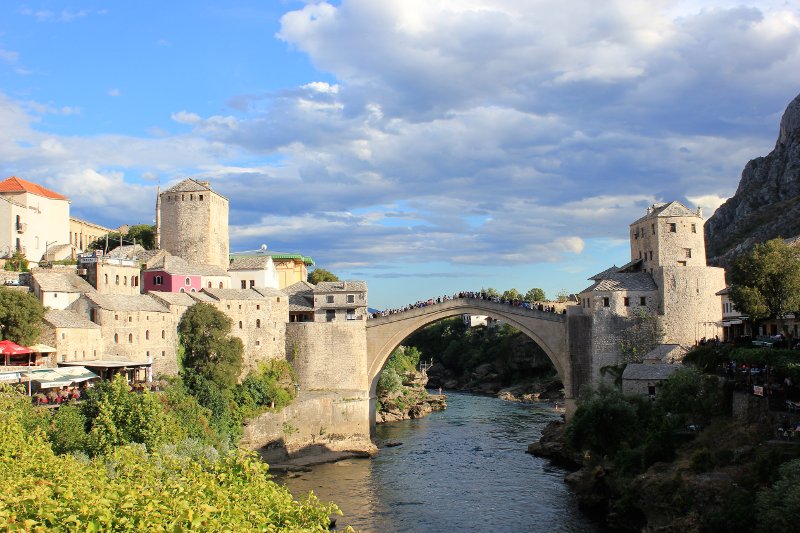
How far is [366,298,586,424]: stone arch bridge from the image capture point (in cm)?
5481

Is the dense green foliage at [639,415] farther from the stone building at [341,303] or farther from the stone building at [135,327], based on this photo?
the stone building at [135,327]

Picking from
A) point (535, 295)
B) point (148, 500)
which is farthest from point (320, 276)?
point (148, 500)

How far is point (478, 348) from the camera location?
10219 centimetres

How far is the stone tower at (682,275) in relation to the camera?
51500 mm

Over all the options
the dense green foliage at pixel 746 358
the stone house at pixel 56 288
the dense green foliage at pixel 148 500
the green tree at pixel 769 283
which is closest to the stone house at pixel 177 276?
the stone house at pixel 56 288

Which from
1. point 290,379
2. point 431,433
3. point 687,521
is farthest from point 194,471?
point 431,433

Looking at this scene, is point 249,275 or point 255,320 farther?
point 249,275

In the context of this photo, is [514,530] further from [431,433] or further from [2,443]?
[431,433]

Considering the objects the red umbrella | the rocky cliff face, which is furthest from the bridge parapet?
the rocky cliff face

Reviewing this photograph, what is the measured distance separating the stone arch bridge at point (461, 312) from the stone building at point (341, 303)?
53.6 inches

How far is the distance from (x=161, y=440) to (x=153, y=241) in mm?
42411

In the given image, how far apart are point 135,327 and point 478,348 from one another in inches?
2408

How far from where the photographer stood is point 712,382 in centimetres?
3881

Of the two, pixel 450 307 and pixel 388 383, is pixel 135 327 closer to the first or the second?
pixel 450 307
